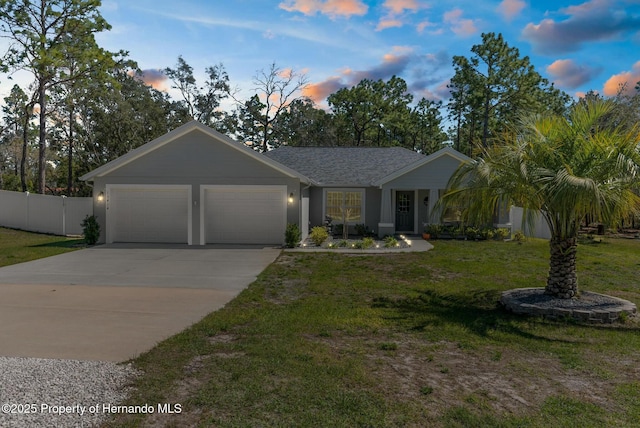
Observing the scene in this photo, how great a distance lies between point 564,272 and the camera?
7148 millimetres

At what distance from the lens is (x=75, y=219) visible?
61.9 ft

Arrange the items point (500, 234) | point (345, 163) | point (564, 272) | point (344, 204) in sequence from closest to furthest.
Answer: point (564, 272) → point (500, 234) → point (344, 204) → point (345, 163)

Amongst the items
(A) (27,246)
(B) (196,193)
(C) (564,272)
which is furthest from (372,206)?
(A) (27,246)

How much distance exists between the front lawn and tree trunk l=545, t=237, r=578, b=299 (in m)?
0.98

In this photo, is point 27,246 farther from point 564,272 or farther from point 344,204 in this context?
point 564,272

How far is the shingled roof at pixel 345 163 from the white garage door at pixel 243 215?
3.96 metres

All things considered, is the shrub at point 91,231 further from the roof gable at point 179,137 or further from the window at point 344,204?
the window at point 344,204

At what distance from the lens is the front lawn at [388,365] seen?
3.52 m

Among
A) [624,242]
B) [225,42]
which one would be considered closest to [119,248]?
[225,42]

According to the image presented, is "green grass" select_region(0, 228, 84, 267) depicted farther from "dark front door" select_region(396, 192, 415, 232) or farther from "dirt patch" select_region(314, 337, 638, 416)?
"dark front door" select_region(396, 192, 415, 232)

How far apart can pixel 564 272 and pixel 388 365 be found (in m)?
4.48

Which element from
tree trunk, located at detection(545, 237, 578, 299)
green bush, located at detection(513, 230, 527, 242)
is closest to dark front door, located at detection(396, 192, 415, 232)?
green bush, located at detection(513, 230, 527, 242)

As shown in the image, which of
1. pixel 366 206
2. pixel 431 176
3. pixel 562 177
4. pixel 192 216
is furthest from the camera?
pixel 366 206

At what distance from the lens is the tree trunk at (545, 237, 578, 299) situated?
711 cm
